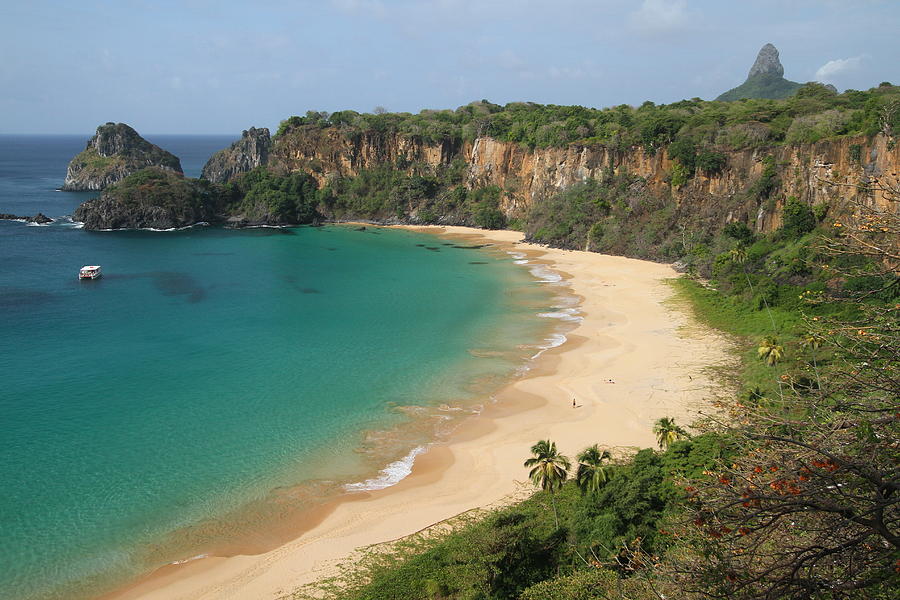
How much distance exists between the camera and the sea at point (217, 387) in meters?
21.9

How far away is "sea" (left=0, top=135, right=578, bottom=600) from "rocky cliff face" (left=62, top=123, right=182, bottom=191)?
66486 mm

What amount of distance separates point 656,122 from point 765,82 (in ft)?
369

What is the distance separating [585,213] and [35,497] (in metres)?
60.4

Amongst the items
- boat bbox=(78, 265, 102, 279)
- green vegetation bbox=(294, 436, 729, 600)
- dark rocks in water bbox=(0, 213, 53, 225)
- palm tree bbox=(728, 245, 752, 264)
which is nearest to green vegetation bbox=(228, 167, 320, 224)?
dark rocks in water bbox=(0, 213, 53, 225)

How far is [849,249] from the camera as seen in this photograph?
324 inches

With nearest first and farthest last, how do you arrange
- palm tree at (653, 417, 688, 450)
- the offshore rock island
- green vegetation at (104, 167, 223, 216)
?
palm tree at (653, 417, 688, 450) < the offshore rock island < green vegetation at (104, 167, 223, 216)

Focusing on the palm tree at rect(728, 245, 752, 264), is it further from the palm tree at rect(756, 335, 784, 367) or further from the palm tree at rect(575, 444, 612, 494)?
the palm tree at rect(575, 444, 612, 494)

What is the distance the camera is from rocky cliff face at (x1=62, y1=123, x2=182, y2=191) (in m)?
127

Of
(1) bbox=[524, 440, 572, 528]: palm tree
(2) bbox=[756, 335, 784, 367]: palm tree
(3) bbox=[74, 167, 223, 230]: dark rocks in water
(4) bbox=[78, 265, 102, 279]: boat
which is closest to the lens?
(1) bbox=[524, 440, 572, 528]: palm tree

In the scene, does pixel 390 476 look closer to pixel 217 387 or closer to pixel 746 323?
pixel 217 387

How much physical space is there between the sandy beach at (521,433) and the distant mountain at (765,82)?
12545cm

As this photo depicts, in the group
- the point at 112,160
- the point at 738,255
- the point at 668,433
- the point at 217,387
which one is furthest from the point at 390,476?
the point at 112,160

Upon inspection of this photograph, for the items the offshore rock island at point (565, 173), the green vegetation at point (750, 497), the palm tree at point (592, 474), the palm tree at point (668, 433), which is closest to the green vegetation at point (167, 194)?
the offshore rock island at point (565, 173)

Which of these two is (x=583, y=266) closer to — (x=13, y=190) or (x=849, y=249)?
(x=849, y=249)
